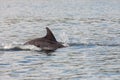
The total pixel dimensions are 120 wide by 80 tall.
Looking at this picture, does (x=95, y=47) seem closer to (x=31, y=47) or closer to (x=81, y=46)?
(x=81, y=46)

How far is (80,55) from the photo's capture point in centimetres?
3288

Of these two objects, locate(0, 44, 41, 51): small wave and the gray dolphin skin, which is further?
the gray dolphin skin

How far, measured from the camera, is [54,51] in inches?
1391

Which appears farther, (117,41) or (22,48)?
(117,41)

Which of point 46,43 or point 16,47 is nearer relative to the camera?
point 46,43

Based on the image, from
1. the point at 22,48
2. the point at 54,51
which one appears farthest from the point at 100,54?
the point at 22,48

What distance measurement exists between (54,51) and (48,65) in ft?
22.4

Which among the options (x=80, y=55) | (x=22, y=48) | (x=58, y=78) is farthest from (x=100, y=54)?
(x=58, y=78)

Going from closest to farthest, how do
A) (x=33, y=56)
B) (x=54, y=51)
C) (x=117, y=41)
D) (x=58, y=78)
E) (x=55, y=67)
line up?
1. (x=58, y=78)
2. (x=55, y=67)
3. (x=33, y=56)
4. (x=54, y=51)
5. (x=117, y=41)

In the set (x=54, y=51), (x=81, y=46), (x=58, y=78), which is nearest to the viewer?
(x=58, y=78)

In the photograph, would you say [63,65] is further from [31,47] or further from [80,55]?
[31,47]

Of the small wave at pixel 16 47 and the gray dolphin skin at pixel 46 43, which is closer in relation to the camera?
the small wave at pixel 16 47

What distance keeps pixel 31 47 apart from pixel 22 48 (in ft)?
2.10

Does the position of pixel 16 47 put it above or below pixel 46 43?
below
